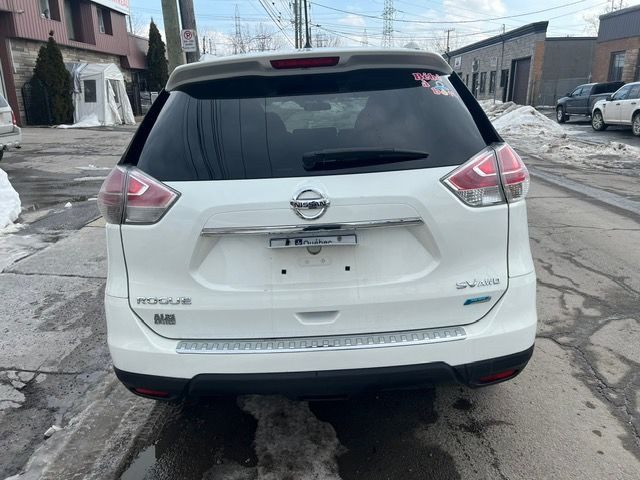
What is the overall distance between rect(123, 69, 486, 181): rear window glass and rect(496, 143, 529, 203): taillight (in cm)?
12

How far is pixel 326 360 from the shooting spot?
219 cm

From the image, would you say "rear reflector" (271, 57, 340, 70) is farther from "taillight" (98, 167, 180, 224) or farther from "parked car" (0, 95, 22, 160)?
"parked car" (0, 95, 22, 160)

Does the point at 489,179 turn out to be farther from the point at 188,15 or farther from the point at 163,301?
the point at 188,15

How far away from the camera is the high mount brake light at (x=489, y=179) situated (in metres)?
2.21

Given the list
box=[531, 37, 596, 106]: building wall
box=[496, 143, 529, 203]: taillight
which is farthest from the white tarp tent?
box=[531, 37, 596, 106]: building wall

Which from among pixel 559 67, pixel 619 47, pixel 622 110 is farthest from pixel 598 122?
pixel 559 67

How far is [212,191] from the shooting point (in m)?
2.15

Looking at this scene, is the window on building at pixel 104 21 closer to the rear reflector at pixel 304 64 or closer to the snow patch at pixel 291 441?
the rear reflector at pixel 304 64

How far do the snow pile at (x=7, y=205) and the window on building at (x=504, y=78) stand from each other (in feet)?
134

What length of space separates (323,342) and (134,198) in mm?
1022

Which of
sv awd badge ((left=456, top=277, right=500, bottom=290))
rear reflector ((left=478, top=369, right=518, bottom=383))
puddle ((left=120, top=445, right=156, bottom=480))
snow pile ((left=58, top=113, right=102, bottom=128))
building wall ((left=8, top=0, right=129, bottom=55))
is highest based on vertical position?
building wall ((left=8, top=0, right=129, bottom=55))

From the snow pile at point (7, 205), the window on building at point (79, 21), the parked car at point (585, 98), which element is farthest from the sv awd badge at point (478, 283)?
the window on building at point (79, 21)

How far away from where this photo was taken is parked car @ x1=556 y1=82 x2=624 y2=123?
2447cm

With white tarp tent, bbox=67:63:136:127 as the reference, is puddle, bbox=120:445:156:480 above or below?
below
